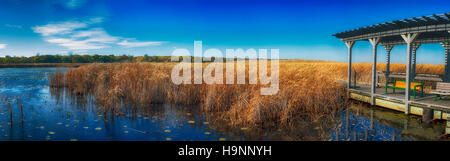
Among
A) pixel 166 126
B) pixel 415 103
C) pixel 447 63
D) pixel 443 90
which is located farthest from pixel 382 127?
pixel 447 63

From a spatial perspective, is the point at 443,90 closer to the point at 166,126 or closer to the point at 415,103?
the point at 415,103

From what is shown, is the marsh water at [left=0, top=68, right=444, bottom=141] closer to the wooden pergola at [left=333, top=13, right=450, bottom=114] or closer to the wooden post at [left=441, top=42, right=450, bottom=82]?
the wooden pergola at [left=333, top=13, right=450, bottom=114]

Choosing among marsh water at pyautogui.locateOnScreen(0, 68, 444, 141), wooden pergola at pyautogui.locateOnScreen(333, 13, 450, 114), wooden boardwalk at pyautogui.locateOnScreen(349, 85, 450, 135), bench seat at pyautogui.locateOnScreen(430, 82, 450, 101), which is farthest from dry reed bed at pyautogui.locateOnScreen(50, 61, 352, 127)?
bench seat at pyautogui.locateOnScreen(430, 82, 450, 101)

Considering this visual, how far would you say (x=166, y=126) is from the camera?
691cm

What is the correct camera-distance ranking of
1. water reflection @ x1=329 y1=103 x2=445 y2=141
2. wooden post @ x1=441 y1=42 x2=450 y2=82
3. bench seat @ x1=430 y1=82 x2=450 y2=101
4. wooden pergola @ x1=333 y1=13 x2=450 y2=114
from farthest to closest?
wooden post @ x1=441 y1=42 x2=450 y2=82 → bench seat @ x1=430 y1=82 x2=450 y2=101 → wooden pergola @ x1=333 y1=13 x2=450 y2=114 → water reflection @ x1=329 y1=103 x2=445 y2=141

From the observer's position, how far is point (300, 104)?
27.2 feet

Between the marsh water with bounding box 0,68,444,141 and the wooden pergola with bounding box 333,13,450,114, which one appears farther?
the wooden pergola with bounding box 333,13,450,114

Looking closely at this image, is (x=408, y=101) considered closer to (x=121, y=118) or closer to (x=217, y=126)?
(x=217, y=126)

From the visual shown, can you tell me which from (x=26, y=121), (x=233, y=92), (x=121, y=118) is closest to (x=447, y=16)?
(x=233, y=92)

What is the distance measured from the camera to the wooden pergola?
7094 millimetres

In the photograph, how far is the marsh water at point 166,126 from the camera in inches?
237

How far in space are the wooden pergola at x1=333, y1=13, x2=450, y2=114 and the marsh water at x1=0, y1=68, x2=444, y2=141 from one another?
1830 millimetres

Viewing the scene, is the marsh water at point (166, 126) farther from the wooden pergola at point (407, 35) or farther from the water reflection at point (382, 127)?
the wooden pergola at point (407, 35)
